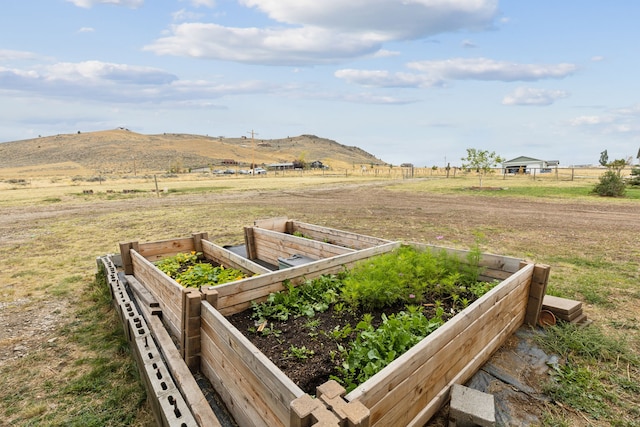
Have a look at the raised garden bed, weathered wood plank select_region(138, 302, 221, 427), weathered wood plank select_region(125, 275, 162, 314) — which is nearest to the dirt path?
weathered wood plank select_region(125, 275, 162, 314)

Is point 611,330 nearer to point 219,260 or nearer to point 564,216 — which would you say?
point 219,260

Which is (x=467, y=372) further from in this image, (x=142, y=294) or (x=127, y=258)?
(x=127, y=258)

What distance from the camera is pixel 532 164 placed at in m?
48.9

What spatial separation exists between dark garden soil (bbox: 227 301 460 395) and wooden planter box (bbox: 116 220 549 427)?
12.8 inches

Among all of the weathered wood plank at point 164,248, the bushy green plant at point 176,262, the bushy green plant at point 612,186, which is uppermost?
the bushy green plant at point 612,186

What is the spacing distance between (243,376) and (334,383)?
27.3 inches

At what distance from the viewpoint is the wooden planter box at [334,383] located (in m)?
1.63

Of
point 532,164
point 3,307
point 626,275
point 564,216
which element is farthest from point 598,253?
point 532,164

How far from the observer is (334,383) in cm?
166

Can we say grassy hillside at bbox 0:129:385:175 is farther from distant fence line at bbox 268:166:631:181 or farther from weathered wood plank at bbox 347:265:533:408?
weathered wood plank at bbox 347:265:533:408

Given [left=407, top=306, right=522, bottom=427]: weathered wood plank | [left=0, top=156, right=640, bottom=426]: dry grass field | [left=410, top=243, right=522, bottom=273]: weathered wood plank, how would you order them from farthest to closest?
[left=410, top=243, right=522, bottom=273]: weathered wood plank < [left=0, top=156, right=640, bottom=426]: dry grass field < [left=407, top=306, right=522, bottom=427]: weathered wood plank

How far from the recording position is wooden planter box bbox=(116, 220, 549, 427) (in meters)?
1.63

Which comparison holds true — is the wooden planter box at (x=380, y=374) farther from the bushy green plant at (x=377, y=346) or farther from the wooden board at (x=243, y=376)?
the bushy green plant at (x=377, y=346)

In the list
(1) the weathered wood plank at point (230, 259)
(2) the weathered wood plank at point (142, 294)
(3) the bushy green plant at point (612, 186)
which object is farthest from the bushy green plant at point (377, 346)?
(3) the bushy green plant at point (612, 186)
